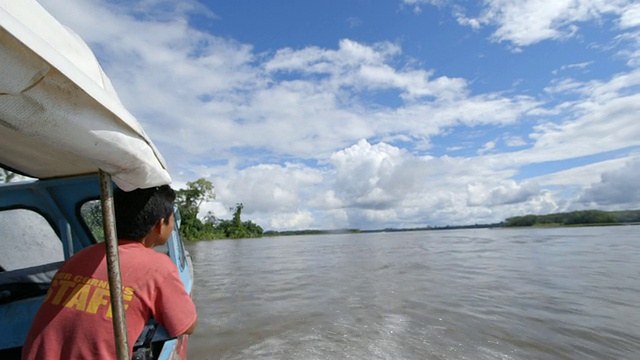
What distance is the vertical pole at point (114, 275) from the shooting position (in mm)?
1483

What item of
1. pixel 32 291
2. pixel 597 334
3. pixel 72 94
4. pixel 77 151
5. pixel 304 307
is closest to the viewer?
pixel 72 94

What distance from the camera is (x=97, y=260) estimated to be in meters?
1.68

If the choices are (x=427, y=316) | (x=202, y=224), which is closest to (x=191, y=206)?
(x=202, y=224)

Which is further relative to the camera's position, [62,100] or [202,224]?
[202,224]

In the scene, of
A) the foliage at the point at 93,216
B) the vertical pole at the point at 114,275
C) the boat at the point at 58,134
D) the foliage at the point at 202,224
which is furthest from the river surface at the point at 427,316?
the foliage at the point at 202,224

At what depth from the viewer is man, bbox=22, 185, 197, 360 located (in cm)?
153

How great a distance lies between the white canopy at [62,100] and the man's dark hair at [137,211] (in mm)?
356

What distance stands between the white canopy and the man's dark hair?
356mm

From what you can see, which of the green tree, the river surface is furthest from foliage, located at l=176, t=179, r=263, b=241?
the river surface

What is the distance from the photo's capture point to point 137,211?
1.88 meters

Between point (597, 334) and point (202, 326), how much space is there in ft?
19.8

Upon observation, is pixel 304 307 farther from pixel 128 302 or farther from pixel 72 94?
pixel 72 94

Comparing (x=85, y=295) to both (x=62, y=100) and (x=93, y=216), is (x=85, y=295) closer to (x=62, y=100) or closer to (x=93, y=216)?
(x=62, y=100)

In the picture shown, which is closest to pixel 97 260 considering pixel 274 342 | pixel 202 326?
pixel 274 342
